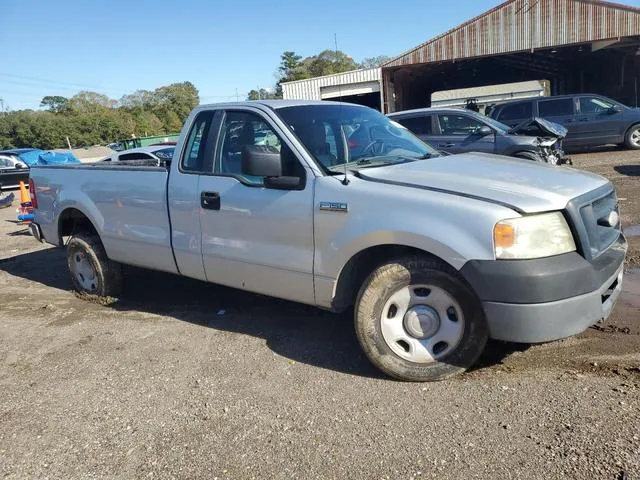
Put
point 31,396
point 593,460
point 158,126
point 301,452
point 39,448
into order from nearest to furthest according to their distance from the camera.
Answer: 1. point 593,460
2. point 301,452
3. point 39,448
4. point 31,396
5. point 158,126

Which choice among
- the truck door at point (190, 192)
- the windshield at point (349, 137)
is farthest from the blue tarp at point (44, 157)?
the windshield at point (349, 137)

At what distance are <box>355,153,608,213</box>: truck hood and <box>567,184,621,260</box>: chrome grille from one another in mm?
57

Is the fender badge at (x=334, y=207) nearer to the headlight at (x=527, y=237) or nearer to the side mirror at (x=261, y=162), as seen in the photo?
the side mirror at (x=261, y=162)

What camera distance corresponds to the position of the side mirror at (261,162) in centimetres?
370

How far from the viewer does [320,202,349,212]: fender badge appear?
3555 millimetres

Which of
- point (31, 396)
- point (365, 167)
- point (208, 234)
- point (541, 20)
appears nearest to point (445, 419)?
point (365, 167)

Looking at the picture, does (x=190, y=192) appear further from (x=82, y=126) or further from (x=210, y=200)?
(x=82, y=126)

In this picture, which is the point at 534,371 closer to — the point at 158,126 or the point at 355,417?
the point at 355,417

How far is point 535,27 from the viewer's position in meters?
24.2

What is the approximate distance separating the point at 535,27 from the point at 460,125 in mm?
15572

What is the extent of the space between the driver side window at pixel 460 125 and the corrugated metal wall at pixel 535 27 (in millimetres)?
15162

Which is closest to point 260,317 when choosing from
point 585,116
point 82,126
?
point 585,116

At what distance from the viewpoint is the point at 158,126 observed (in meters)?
86.2

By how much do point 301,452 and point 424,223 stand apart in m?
1.48
